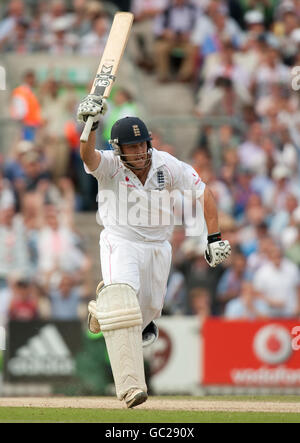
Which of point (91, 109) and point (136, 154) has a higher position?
point (91, 109)

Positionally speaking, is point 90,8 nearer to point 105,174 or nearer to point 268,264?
point 268,264

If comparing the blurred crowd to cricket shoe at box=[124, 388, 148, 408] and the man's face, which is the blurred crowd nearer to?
the man's face

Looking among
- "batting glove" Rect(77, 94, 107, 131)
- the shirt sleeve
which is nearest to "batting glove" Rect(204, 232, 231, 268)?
the shirt sleeve

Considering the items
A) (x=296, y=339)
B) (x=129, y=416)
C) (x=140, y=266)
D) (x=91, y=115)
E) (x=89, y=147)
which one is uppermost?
(x=91, y=115)

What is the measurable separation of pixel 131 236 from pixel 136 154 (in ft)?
2.02

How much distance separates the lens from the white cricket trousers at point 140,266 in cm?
809

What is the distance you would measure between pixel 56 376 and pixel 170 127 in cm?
383

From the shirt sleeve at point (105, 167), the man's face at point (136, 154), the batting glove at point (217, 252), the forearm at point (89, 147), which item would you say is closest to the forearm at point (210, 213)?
the batting glove at point (217, 252)

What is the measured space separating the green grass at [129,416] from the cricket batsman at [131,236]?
0.19 meters

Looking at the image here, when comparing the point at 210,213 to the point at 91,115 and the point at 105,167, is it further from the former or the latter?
the point at 91,115

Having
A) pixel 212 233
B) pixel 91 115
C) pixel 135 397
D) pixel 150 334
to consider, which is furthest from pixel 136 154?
pixel 135 397

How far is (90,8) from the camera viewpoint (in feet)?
52.9

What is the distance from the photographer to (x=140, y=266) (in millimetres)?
8258

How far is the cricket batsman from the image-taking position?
7.81 metres
